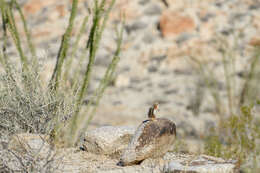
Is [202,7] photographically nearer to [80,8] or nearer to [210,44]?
[210,44]

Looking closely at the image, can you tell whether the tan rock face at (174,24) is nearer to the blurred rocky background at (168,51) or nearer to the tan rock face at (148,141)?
the blurred rocky background at (168,51)

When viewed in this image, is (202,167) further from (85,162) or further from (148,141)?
(85,162)

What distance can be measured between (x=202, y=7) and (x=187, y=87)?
4.06 meters

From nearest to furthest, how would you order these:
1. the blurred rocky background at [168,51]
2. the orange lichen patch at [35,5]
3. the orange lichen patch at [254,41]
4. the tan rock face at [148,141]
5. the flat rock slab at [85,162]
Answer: the flat rock slab at [85,162], the tan rock face at [148,141], the blurred rocky background at [168,51], the orange lichen patch at [254,41], the orange lichen patch at [35,5]

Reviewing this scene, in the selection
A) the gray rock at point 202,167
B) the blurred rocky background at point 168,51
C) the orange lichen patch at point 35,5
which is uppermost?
the orange lichen patch at point 35,5

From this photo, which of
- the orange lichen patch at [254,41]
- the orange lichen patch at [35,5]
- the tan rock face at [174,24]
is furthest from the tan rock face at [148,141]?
the orange lichen patch at [35,5]

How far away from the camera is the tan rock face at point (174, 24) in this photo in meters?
14.0

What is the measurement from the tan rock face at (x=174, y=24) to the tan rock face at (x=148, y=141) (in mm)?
9788

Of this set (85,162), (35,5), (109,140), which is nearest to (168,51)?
(35,5)

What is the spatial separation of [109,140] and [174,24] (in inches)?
388

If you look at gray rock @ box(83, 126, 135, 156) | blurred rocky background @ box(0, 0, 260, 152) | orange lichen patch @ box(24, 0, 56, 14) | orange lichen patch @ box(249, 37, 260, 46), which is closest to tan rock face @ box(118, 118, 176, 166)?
gray rock @ box(83, 126, 135, 156)

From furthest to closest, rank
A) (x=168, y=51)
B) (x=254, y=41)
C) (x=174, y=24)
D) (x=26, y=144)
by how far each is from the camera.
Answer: (x=174, y=24) → (x=168, y=51) → (x=254, y=41) → (x=26, y=144)

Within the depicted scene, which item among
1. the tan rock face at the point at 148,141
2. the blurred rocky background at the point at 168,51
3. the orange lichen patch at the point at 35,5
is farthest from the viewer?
the orange lichen patch at the point at 35,5

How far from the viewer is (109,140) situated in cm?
484
